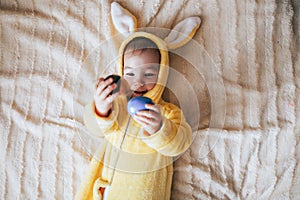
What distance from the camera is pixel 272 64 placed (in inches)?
36.2

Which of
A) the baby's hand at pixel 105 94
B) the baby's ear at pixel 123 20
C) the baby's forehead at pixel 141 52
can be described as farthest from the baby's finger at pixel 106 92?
the baby's ear at pixel 123 20

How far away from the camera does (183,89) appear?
887mm

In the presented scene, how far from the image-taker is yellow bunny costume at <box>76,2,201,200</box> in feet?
2.60

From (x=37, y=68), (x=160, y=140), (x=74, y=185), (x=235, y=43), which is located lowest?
(x=74, y=185)

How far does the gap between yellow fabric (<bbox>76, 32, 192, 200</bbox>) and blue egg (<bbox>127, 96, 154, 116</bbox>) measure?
0.04 meters

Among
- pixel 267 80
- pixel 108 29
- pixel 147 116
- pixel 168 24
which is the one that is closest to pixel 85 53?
pixel 108 29

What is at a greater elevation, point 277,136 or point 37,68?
point 37,68

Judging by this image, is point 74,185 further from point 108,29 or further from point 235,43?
point 235,43

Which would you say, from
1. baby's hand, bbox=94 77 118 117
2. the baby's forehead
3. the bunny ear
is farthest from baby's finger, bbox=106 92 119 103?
the bunny ear

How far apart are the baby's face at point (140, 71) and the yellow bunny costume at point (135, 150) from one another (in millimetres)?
19

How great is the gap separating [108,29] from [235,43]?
0.34 meters

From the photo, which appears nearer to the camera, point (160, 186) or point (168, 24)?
point (160, 186)

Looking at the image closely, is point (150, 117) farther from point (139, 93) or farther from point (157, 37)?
point (157, 37)

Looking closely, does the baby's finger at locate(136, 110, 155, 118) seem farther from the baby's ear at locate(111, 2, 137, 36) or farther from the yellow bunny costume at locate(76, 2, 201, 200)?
the baby's ear at locate(111, 2, 137, 36)
